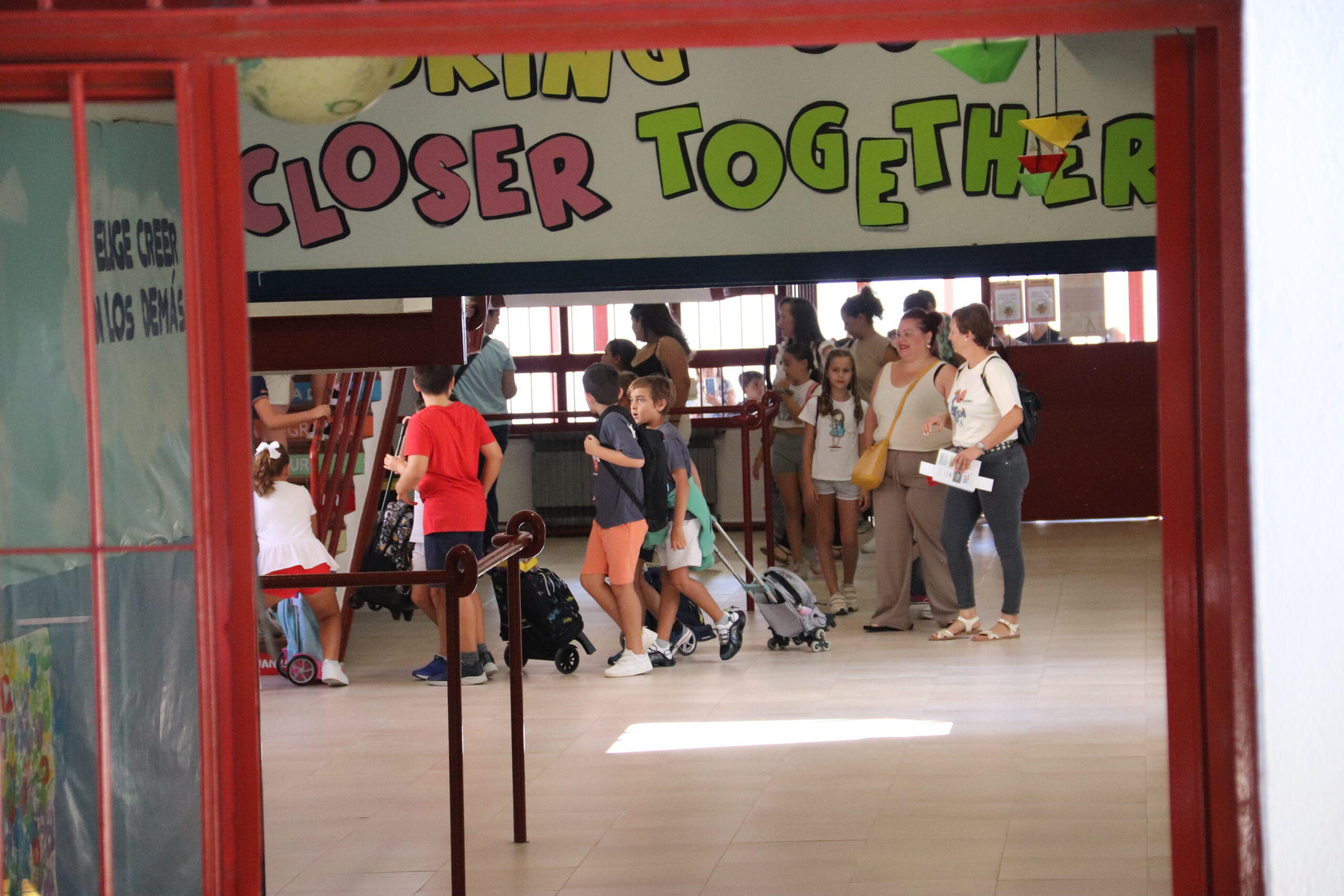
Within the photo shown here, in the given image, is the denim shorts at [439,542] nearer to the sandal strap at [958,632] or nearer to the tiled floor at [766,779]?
the tiled floor at [766,779]

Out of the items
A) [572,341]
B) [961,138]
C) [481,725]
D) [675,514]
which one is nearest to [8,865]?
[481,725]

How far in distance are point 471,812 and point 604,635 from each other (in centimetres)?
306

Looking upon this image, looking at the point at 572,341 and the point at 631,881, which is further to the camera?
the point at 572,341

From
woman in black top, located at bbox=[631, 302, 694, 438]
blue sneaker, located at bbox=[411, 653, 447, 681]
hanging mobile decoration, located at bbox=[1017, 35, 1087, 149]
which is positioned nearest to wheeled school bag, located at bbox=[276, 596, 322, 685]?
blue sneaker, located at bbox=[411, 653, 447, 681]

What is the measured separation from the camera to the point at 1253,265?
7.38 ft

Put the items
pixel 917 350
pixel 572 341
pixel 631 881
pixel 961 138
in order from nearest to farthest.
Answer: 1. pixel 631 881
2. pixel 961 138
3. pixel 917 350
4. pixel 572 341

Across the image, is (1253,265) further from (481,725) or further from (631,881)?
(481,725)

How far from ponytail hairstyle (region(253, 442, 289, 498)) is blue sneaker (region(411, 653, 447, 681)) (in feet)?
3.43

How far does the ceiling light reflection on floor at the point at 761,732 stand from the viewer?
17.2 feet

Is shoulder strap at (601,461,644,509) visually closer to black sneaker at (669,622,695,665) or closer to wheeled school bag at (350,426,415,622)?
black sneaker at (669,622,695,665)

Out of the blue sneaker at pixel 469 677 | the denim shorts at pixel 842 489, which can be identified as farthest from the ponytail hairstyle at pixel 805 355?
the blue sneaker at pixel 469 677

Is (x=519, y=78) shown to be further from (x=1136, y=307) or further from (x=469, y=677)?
(x=1136, y=307)

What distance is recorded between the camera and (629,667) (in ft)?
21.3

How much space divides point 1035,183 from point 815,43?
9.29 feet
